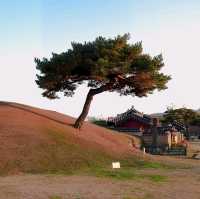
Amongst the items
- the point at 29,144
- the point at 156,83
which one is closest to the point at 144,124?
the point at 156,83

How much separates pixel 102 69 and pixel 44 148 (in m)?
8.44

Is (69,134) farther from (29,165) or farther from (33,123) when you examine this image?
(29,165)

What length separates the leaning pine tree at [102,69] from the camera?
111 feet

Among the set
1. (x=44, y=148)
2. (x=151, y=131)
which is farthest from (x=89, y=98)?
(x=151, y=131)

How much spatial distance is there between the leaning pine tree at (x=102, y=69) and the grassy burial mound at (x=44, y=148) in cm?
353

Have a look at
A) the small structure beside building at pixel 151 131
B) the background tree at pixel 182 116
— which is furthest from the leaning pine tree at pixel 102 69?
the background tree at pixel 182 116

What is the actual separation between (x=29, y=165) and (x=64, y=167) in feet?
6.38

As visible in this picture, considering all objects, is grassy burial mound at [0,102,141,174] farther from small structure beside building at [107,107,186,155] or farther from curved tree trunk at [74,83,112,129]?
small structure beside building at [107,107,186,155]

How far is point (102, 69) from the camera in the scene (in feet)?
107

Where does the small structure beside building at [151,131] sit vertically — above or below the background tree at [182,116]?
below

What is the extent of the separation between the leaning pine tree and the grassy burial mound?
353 centimetres

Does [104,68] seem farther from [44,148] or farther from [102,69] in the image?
[44,148]

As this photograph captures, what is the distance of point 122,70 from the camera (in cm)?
3428

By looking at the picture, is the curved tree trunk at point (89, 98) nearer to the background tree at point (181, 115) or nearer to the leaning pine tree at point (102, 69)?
the leaning pine tree at point (102, 69)
